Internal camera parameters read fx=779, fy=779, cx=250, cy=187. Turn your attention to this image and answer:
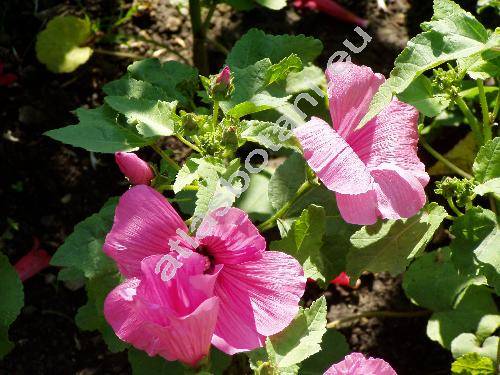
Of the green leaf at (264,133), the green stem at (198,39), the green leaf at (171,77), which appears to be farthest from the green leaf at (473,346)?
the green stem at (198,39)

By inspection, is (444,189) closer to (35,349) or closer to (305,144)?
(305,144)


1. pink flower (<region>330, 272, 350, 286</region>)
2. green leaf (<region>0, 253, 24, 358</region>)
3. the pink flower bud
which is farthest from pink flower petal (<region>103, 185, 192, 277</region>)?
pink flower (<region>330, 272, 350, 286</region>)

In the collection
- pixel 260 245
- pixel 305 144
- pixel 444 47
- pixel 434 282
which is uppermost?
pixel 444 47

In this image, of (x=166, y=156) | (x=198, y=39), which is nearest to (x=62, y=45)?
→ (x=198, y=39)

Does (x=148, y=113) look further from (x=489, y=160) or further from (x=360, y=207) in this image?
(x=489, y=160)

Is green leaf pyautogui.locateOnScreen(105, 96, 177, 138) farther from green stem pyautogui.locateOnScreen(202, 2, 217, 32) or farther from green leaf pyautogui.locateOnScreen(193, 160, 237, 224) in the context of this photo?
green stem pyautogui.locateOnScreen(202, 2, 217, 32)

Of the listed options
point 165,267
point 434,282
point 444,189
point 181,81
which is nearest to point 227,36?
point 181,81

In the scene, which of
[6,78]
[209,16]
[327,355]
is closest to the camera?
[327,355]
